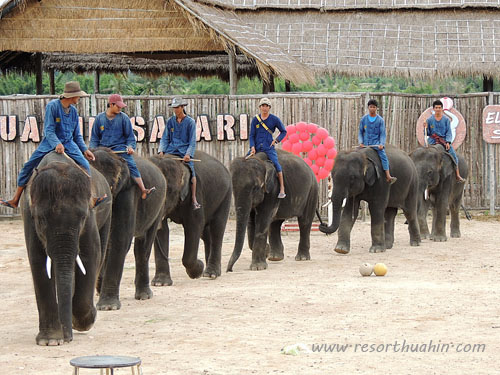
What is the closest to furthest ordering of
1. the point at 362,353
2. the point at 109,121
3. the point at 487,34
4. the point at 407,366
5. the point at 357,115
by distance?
the point at 407,366 < the point at 362,353 < the point at 109,121 < the point at 357,115 < the point at 487,34

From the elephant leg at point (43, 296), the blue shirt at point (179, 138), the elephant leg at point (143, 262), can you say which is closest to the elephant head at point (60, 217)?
the elephant leg at point (43, 296)

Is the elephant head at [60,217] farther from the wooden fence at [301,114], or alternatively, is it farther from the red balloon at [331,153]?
the wooden fence at [301,114]

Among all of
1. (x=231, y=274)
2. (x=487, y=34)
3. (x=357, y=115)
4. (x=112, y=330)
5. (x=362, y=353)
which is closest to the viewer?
(x=362, y=353)

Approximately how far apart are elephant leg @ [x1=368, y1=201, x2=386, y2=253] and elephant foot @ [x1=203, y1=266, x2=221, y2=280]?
313 cm

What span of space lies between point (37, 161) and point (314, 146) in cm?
857

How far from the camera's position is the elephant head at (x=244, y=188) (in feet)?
39.1

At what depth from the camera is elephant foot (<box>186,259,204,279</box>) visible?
36.9 ft

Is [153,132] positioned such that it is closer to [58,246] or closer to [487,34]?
[487,34]

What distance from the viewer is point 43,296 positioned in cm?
760

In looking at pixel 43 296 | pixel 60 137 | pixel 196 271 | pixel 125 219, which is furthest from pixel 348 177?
pixel 43 296

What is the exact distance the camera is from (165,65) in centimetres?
2519

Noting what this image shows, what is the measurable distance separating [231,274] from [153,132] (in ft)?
21.7

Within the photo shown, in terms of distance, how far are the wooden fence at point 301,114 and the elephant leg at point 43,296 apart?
10498mm

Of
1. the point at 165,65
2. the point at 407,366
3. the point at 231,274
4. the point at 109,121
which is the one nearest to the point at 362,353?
the point at 407,366
